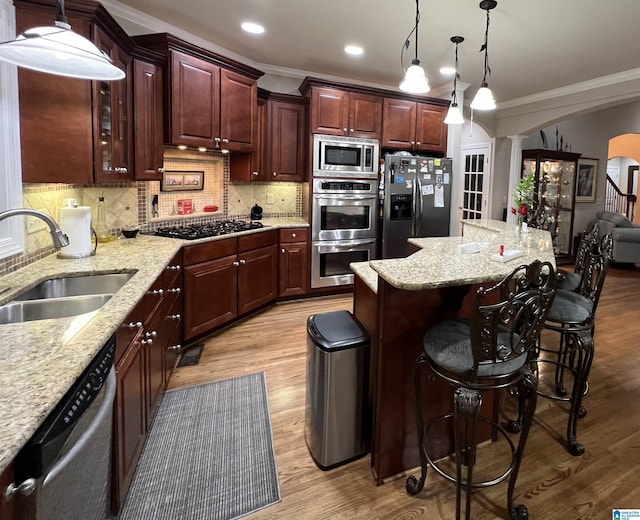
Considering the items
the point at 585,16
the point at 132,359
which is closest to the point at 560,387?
the point at 132,359

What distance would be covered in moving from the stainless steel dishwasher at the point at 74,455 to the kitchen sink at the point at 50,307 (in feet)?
1.55

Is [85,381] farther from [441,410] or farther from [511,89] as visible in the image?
[511,89]

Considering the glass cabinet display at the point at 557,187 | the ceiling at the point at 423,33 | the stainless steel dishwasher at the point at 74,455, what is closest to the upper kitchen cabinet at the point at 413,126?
the ceiling at the point at 423,33

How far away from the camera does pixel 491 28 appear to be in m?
3.21

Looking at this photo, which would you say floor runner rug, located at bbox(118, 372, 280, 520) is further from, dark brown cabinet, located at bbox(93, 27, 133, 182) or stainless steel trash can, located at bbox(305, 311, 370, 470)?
dark brown cabinet, located at bbox(93, 27, 133, 182)

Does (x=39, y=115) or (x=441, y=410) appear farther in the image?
(x=39, y=115)

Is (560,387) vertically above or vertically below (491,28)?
below

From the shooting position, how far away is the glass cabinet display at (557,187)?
21.5 feet

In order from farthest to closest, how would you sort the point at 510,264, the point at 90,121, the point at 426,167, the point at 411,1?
the point at 426,167 → the point at 411,1 → the point at 90,121 → the point at 510,264

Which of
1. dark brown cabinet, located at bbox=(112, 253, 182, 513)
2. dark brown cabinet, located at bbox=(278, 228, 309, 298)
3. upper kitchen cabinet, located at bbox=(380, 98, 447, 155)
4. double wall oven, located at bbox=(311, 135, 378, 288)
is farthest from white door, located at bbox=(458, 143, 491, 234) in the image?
dark brown cabinet, located at bbox=(112, 253, 182, 513)

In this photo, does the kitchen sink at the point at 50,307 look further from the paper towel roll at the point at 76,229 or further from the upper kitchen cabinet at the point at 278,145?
the upper kitchen cabinet at the point at 278,145

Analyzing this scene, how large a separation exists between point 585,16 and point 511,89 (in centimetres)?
214

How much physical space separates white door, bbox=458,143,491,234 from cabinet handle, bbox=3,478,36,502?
270 inches

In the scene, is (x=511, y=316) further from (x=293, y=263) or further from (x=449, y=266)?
(x=293, y=263)
